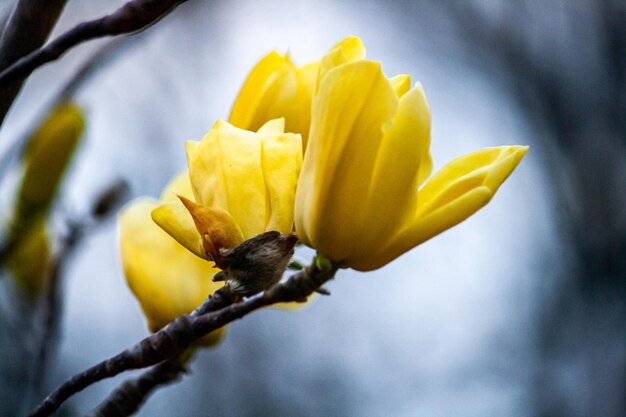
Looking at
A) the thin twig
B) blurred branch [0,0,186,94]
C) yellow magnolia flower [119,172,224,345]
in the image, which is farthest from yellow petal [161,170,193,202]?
blurred branch [0,0,186,94]

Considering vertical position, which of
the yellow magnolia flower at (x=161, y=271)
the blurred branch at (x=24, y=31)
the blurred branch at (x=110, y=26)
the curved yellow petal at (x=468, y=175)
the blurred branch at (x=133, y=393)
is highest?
the blurred branch at (x=24, y=31)

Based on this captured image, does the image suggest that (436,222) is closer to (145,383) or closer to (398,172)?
(398,172)

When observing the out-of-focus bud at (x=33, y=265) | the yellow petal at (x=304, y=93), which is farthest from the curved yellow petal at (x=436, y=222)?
the out-of-focus bud at (x=33, y=265)

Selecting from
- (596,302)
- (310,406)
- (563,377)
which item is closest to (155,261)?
(596,302)

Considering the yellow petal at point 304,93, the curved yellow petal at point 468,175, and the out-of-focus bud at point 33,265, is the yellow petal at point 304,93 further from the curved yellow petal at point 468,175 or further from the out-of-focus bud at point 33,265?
the out-of-focus bud at point 33,265

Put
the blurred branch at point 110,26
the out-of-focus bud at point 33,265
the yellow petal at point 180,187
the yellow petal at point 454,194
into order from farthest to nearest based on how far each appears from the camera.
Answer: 1. the out-of-focus bud at point 33,265
2. the yellow petal at point 180,187
3. the yellow petal at point 454,194
4. the blurred branch at point 110,26

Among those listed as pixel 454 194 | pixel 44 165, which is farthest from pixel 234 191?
pixel 44 165

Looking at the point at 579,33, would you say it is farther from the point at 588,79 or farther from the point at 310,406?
the point at 310,406
